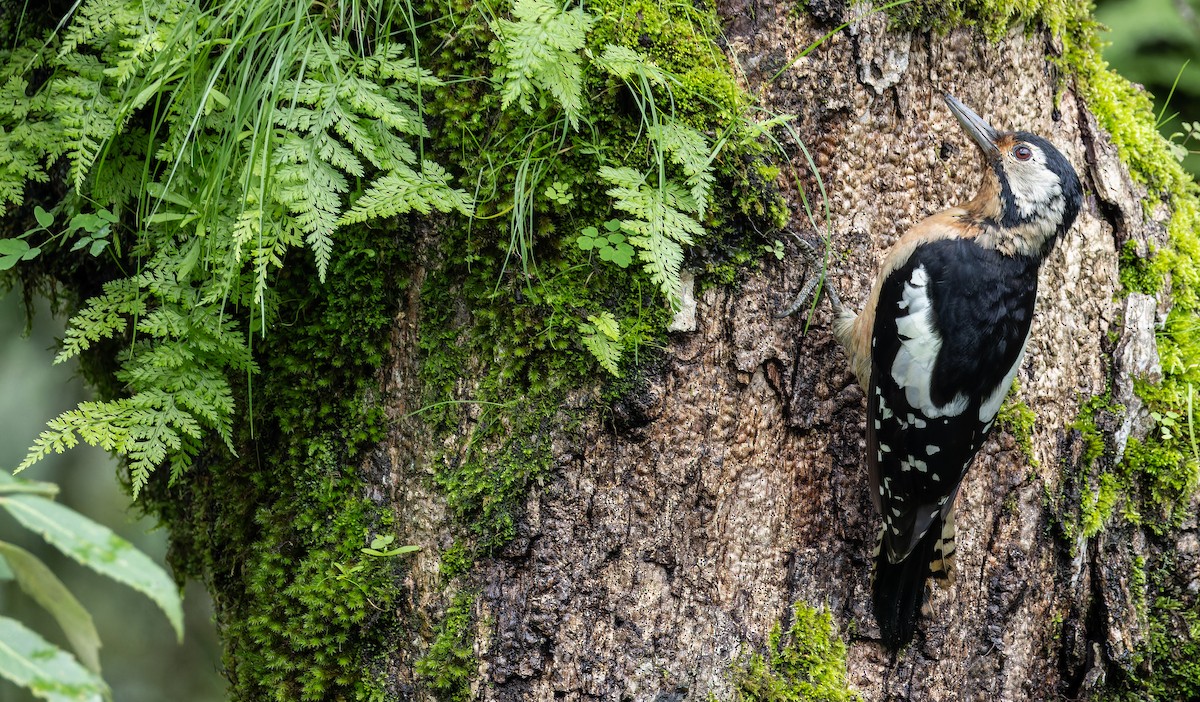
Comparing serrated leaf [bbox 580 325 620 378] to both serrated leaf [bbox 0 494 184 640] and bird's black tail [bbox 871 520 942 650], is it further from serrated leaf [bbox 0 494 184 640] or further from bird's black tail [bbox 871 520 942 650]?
serrated leaf [bbox 0 494 184 640]

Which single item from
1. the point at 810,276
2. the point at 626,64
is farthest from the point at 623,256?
the point at 810,276

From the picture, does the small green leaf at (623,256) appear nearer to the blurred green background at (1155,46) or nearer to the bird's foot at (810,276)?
the bird's foot at (810,276)

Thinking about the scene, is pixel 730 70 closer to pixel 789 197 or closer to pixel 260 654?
pixel 789 197

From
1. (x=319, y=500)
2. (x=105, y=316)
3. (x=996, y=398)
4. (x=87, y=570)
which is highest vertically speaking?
(x=996, y=398)

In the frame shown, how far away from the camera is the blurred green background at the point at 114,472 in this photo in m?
4.66

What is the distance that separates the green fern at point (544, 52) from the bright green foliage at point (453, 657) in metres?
1.35

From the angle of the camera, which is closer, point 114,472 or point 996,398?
point 996,398

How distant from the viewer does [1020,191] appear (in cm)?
298

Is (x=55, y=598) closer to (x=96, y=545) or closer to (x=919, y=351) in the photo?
(x=96, y=545)

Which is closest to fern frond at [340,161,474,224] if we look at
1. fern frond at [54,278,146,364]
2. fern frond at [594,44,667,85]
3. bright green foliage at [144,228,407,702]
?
bright green foliage at [144,228,407,702]

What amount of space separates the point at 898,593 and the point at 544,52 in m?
1.89

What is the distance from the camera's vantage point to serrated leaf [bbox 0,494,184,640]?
3.50 feet

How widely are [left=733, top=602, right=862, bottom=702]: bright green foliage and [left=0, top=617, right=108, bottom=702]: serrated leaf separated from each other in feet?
5.90

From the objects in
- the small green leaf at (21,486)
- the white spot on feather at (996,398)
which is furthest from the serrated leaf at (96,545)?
the white spot on feather at (996,398)
